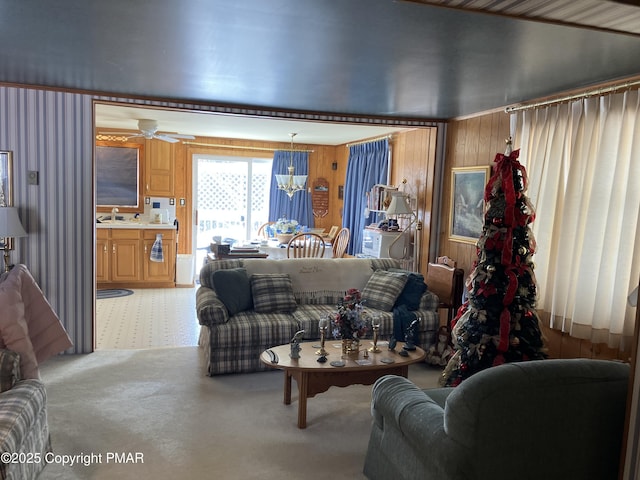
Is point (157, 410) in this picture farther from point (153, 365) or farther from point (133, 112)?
point (133, 112)

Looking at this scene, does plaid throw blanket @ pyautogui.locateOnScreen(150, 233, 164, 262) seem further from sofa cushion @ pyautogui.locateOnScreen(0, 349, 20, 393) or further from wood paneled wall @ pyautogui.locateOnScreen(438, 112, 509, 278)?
sofa cushion @ pyautogui.locateOnScreen(0, 349, 20, 393)

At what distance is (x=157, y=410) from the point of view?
341 centimetres

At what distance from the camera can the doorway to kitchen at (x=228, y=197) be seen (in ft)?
28.5

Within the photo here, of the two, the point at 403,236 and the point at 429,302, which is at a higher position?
the point at 403,236

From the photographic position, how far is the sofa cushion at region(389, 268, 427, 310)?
15.2 ft

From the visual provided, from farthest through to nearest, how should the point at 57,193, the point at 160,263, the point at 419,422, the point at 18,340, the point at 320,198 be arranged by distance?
the point at 320,198, the point at 160,263, the point at 57,193, the point at 18,340, the point at 419,422

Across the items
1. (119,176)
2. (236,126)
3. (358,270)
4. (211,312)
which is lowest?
(211,312)

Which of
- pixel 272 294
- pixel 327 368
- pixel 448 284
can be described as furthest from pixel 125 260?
pixel 327 368

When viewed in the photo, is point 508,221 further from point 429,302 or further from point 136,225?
point 136,225

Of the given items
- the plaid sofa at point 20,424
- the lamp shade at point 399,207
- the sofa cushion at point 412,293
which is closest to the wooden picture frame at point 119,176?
the lamp shade at point 399,207

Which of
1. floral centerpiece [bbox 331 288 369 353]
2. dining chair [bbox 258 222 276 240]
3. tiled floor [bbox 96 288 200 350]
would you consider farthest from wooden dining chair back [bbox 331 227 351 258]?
floral centerpiece [bbox 331 288 369 353]

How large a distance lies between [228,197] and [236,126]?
211 centimetres

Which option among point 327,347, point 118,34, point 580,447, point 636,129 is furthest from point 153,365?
point 636,129

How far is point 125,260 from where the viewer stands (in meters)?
7.36
